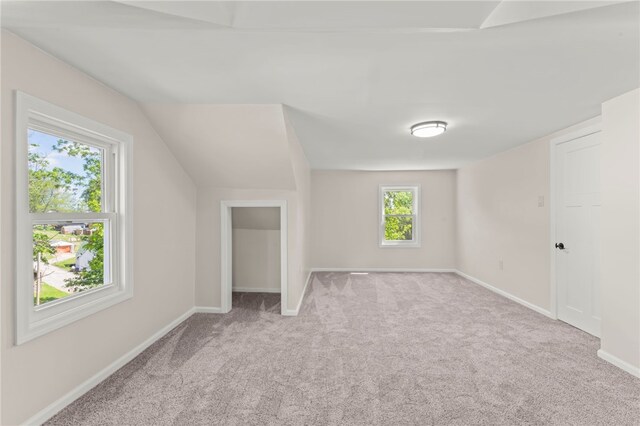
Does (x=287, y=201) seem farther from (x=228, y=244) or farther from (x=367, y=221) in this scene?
(x=367, y=221)

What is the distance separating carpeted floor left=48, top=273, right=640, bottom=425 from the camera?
72.3 inches

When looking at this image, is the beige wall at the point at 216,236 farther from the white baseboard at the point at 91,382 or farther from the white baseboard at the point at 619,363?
the white baseboard at the point at 619,363

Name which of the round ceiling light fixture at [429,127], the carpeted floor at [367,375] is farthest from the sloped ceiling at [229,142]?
the carpeted floor at [367,375]

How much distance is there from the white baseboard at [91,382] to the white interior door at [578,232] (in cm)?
452

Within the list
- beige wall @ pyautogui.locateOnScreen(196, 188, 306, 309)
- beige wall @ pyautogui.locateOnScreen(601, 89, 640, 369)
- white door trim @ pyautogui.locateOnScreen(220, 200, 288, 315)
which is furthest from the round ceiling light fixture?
white door trim @ pyautogui.locateOnScreen(220, 200, 288, 315)

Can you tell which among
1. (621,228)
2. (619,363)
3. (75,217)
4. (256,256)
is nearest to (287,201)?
(256,256)

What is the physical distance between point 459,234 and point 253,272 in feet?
14.2

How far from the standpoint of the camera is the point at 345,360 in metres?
2.50

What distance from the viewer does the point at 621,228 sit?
7.81 feet

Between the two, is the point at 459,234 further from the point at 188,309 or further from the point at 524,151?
the point at 188,309

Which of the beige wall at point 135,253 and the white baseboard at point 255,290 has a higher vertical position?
the beige wall at point 135,253

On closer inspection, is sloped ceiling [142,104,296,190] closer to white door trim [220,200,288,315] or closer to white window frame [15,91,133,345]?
white door trim [220,200,288,315]

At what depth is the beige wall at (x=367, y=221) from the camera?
6.35 meters

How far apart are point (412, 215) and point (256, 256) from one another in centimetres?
358
